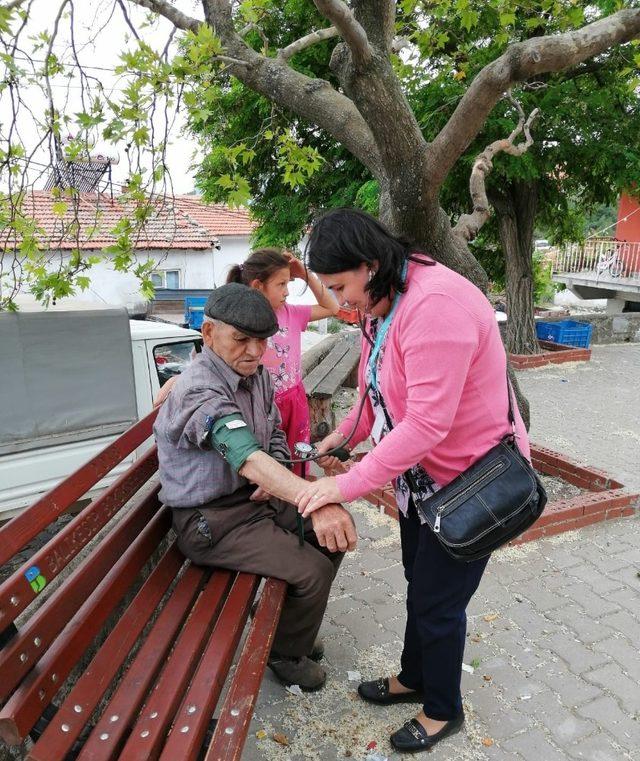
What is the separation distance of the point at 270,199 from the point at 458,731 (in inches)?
403

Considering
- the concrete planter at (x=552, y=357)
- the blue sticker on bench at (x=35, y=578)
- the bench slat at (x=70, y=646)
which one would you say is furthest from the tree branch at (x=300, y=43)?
the concrete planter at (x=552, y=357)

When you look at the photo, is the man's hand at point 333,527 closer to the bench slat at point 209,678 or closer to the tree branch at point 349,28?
the bench slat at point 209,678

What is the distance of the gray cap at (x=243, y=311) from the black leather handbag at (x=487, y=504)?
853 millimetres

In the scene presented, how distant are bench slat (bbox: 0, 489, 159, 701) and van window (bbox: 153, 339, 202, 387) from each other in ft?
12.0

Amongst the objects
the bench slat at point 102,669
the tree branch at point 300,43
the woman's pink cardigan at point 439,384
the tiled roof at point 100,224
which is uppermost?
the tree branch at point 300,43

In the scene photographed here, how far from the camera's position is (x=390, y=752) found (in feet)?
7.54

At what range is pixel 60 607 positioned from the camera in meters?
1.83

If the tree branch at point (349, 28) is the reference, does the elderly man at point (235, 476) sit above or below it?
below

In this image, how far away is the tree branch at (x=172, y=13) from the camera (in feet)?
12.1

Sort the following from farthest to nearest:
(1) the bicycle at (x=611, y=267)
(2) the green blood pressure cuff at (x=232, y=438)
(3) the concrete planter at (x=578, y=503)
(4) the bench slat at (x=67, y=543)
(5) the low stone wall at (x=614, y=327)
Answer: (1) the bicycle at (x=611, y=267)
(5) the low stone wall at (x=614, y=327)
(3) the concrete planter at (x=578, y=503)
(2) the green blood pressure cuff at (x=232, y=438)
(4) the bench slat at (x=67, y=543)

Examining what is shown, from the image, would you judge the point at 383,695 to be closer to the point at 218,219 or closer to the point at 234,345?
the point at 234,345

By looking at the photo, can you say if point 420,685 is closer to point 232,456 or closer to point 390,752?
point 390,752

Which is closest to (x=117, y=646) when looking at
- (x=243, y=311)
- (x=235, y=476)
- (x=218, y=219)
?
(x=235, y=476)

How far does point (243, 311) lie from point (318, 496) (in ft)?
2.31
